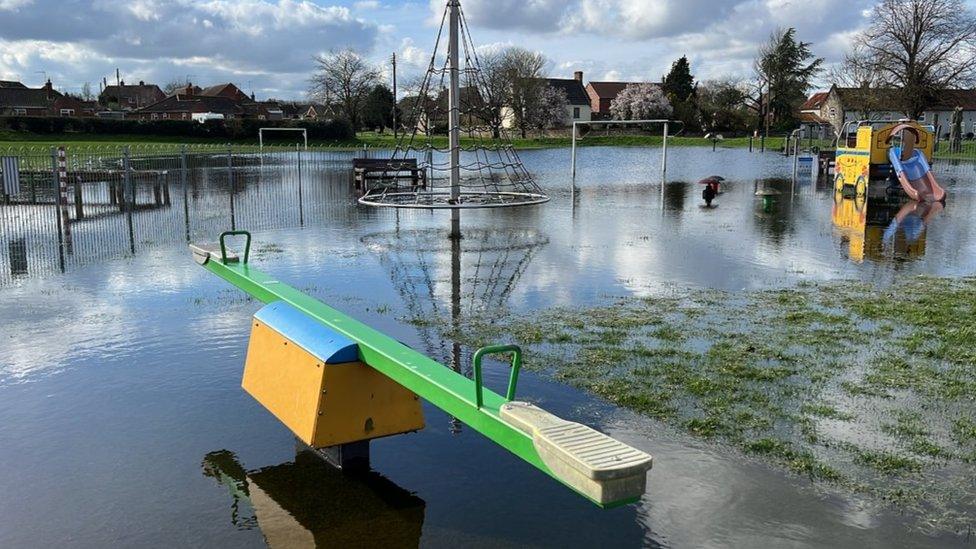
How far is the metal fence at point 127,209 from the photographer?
15180 millimetres

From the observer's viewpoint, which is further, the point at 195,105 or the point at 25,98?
the point at 195,105

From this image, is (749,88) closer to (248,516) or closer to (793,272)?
(793,272)

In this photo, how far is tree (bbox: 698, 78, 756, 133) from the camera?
92750 mm

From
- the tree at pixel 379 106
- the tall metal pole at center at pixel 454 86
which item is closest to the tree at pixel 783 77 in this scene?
the tree at pixel 379 106

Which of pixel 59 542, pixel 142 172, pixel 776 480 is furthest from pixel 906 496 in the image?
pixel 142 172

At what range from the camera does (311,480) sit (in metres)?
5.47

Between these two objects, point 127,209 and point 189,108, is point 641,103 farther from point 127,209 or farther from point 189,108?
point 127,209

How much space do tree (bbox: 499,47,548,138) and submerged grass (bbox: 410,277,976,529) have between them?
6808cm

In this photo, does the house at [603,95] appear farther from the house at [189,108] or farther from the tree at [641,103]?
the house at [189,108]

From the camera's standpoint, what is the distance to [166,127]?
65.8 metres

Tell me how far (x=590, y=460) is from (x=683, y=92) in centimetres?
10154

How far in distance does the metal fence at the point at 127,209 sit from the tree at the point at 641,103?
214 feet

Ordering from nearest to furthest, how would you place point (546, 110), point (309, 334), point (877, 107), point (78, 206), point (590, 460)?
1. point (590, 460)
2. point (309, 334)
3. point (78, 206)
4. point (877, 107)
5. point (546, 110)

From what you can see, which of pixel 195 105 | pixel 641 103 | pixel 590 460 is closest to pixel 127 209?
pixel 590 460
